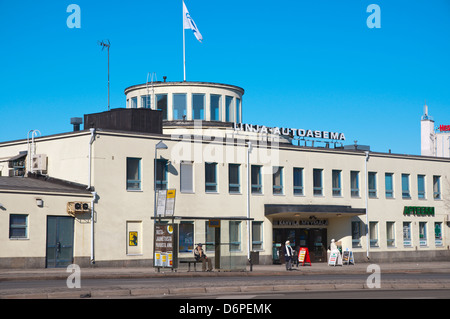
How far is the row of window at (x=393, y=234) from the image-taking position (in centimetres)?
5069

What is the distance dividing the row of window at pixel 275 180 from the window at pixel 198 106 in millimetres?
6273

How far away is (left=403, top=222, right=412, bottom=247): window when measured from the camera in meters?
53.3

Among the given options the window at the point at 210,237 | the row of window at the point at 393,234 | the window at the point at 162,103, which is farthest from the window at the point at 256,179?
the row of window at the point at 393,234

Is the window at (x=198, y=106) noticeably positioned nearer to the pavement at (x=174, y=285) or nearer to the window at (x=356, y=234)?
the window at (x=356, y=234)

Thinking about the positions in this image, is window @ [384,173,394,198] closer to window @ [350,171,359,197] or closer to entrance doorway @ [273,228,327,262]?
window @ [350,171,359,197]

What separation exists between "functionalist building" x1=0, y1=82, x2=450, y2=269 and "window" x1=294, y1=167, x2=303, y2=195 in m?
0.07

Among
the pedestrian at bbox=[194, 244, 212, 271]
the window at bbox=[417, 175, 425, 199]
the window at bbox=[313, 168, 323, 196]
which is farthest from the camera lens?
the window at bbox=[417, 175, 425, 199]

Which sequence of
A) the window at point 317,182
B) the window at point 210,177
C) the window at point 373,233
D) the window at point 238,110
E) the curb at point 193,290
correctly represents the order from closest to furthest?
1. the curb at point 193,290
2. the window at point 210,177
3. the window at point 317,182
4. the window at point 373,233
5. the window at point 238,110

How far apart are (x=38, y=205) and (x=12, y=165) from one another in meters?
8.92

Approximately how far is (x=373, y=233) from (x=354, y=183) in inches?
149

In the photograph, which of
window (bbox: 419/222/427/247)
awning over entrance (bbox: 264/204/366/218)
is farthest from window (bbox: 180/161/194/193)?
window (bbox: 419/222/427/247)

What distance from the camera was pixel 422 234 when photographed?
54625mm
